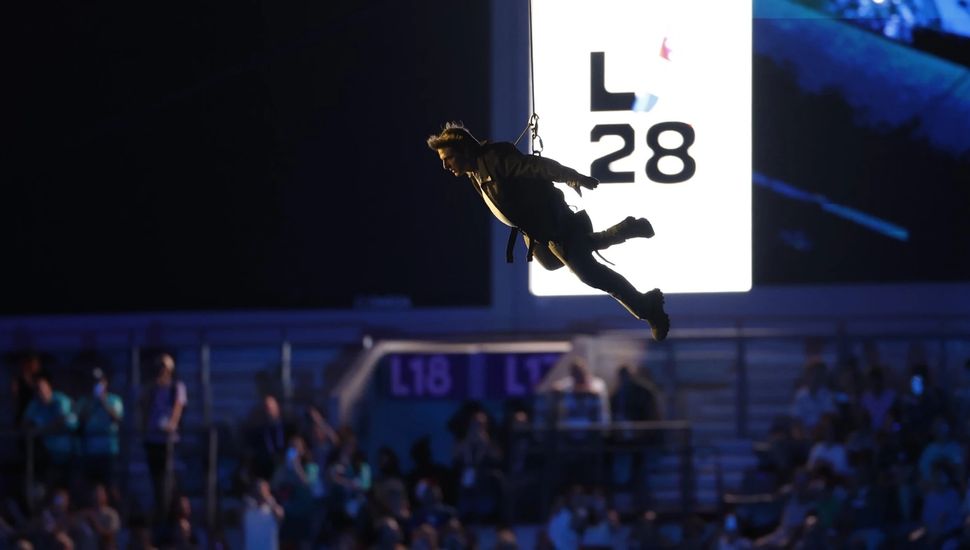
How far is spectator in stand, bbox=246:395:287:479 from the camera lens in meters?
9.60

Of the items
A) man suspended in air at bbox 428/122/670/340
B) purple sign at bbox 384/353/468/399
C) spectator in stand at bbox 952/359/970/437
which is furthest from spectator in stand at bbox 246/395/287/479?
man suspended in air at bbox 428/122/670/340

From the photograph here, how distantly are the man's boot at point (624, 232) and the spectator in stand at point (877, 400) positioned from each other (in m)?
4.45

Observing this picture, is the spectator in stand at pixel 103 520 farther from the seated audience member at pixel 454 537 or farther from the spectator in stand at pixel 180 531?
the seated audience member at pixel 454 537

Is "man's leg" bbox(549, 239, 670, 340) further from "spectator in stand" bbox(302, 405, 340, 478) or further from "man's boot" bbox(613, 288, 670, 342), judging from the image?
"spectator in stand" bbox(302, 405, 340, 478)

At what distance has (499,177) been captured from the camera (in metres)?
5.36

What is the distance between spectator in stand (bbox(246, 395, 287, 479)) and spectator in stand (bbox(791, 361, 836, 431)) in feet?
9.48

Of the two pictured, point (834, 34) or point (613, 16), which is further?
point (834, 34)

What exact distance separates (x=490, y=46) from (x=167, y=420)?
365cm

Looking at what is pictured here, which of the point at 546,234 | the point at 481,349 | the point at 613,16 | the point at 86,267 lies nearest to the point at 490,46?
the point at 613,16

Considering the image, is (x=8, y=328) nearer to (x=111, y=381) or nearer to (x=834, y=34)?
(x=111, y=381)

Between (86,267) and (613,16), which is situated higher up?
(613,16)

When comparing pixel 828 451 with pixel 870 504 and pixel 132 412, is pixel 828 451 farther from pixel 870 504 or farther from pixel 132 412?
pixel 132 412

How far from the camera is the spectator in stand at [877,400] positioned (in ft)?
31.4

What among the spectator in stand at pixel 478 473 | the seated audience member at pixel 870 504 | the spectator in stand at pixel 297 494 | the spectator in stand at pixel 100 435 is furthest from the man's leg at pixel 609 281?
the spectator in stand at pixel 100 435
